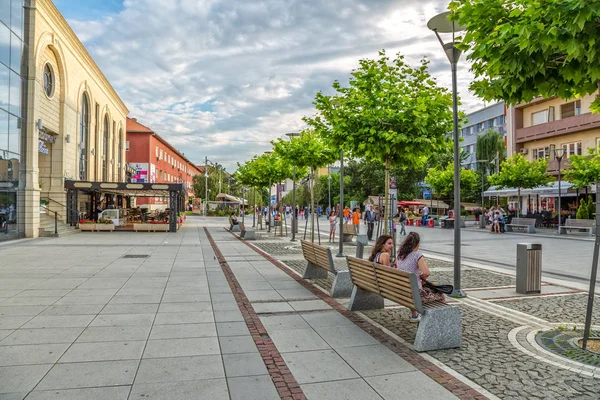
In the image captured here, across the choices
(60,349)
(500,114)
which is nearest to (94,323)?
(60,349)

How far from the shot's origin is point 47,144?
24.7 metres

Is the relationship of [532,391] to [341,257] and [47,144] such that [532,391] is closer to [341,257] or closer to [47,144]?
[341,257]

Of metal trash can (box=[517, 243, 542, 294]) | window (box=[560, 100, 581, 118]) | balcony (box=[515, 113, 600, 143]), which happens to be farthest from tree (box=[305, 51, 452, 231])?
window (box=[560, 100, 581, 118])

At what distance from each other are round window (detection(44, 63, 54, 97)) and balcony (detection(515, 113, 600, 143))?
36.3 metres

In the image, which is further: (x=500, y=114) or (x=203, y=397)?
(x=500, y=114)

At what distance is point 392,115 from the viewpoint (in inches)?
368

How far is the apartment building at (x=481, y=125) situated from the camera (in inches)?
2368

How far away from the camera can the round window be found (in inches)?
944

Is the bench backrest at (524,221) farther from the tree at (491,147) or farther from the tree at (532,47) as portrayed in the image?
the tree at (491,147)

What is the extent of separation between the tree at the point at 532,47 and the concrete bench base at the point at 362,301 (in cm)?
326

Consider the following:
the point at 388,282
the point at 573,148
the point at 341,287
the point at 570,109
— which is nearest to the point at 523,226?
the point at 573,148

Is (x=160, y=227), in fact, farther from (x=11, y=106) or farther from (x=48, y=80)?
(x=11, y=106)

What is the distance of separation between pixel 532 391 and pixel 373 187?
192ft

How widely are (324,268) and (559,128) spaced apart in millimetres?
37009
